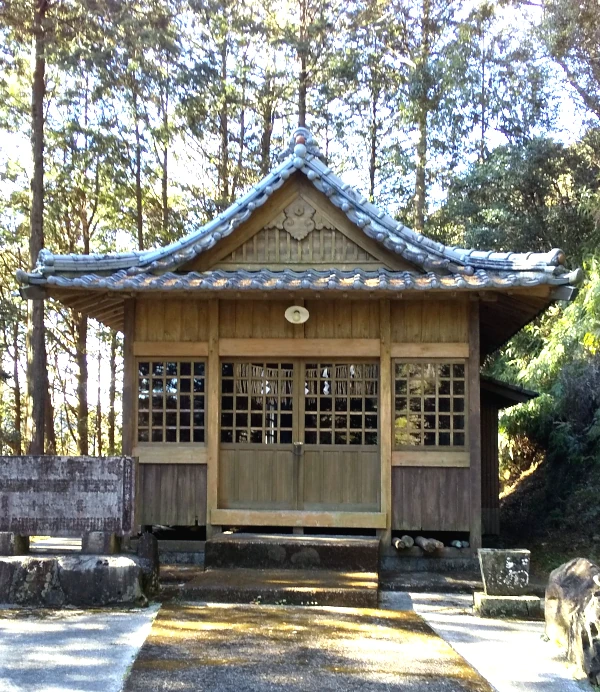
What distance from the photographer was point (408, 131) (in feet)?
84.7

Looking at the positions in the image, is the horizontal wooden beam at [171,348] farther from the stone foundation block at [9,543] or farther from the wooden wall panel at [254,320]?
the stone foundation block at [9,543]

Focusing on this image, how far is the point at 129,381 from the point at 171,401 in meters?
0.62

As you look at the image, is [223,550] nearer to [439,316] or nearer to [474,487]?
[474,487]

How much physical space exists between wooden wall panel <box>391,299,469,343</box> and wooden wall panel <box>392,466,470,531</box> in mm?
1727

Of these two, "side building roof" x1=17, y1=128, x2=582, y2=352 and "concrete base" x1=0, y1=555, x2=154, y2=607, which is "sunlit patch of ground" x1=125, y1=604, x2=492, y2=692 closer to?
"concrete base" x1=0, y1=555, x2=154, y2=607

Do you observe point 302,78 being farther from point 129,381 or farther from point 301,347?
point 129,381

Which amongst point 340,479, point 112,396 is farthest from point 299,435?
point 112,396

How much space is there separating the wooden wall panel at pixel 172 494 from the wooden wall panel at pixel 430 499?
2572 mm

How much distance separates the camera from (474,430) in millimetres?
9461

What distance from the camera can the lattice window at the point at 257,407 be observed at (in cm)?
984

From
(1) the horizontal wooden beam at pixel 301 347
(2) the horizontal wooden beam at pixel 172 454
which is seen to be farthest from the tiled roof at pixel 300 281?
(2) the horizontal wooden beam at pixel 172 454

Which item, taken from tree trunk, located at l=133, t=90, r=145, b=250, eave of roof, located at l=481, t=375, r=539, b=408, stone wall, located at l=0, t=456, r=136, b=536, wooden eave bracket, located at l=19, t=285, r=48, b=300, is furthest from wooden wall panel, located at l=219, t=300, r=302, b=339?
tree trunk, located at l=133, t=90, r=145, b=250

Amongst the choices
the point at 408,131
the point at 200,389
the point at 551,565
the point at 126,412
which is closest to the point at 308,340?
the point at 200,389

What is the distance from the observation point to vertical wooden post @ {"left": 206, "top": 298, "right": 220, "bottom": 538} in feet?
31.6
